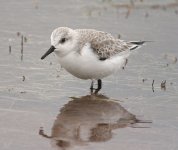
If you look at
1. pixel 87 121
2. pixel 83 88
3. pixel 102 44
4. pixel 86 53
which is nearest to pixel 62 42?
pixel 86 53

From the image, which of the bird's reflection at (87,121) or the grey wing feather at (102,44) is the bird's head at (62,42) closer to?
the grey wing feather at (102,44)

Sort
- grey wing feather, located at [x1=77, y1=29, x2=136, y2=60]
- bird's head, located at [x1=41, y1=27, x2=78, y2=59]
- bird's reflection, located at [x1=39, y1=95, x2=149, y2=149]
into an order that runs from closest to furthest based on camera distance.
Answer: bird's reflection, located at [x1=39, y1=95, x2=149, y2=149], bird's head, located at [x1=41, y1=27, x2=78, y2=59], grey wing feather, located at [x1=77, y1=29, x2=136, y2=60]

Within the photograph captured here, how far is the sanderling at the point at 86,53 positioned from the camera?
930 cm

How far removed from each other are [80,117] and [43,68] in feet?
7.64

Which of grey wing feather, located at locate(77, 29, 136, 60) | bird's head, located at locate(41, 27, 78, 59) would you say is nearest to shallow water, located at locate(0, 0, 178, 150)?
grey wing feather, located at locate(77, 29, 136, 60)

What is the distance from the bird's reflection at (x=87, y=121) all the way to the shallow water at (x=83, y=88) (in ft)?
0.04

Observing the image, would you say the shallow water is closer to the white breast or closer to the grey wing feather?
the white breast

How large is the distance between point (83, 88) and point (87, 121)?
1.65 m

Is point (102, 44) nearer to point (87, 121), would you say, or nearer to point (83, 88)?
point (83, 88)

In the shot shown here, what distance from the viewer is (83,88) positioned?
10055 millimetres

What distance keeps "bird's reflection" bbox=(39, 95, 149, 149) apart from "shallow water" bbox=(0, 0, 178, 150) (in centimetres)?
1

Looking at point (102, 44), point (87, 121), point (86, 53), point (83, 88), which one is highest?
point (102, 44)

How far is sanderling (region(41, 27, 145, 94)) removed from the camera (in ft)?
30.5

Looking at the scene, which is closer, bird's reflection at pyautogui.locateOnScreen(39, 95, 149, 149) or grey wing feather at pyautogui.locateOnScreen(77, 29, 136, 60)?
bird's reflection at pyautogui.locateOnScreen(39, 95, 149, 149)
